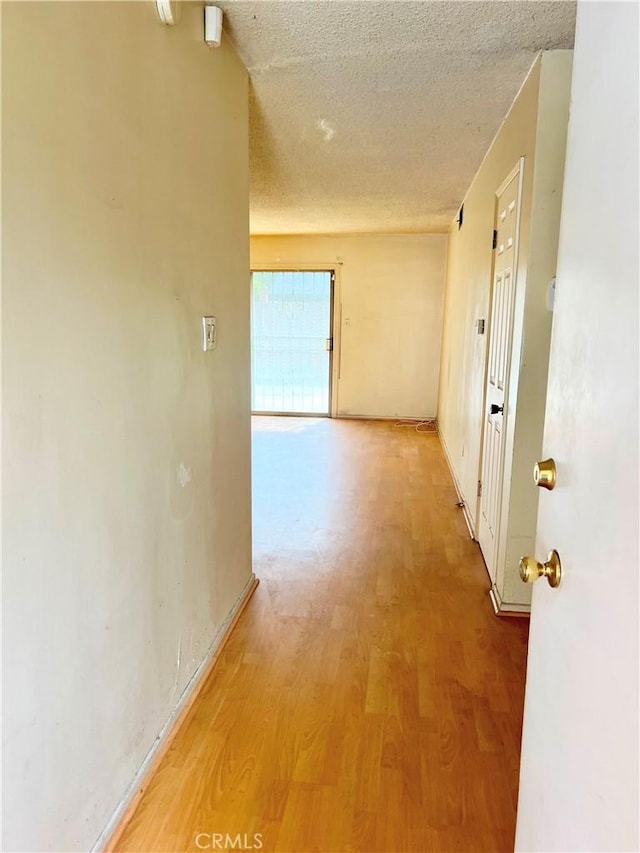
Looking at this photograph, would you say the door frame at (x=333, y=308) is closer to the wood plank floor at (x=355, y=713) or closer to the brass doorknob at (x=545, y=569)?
the wood plank floor at (x=355, y=713)

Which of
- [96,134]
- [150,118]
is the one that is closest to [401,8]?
[150,118]

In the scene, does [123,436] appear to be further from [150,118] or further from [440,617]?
[440,617]

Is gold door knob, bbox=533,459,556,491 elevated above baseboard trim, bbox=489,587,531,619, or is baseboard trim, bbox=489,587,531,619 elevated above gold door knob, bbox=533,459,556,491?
gold door knob, bbox=533,459,556,491

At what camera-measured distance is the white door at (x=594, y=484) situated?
635mm

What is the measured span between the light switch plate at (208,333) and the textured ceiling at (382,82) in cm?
98

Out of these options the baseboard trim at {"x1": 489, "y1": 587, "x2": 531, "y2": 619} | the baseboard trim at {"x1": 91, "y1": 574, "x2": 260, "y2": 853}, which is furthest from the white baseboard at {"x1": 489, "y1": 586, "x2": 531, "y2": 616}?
the baseboard trim at {"x1": 91, "y1": 574, "x2": 260, "y2": 853}

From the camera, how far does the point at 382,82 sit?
7.25 ft

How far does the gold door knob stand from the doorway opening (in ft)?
19.6

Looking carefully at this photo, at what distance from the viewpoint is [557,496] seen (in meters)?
0.90

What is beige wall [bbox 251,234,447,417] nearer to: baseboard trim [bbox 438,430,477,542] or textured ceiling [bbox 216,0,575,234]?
baseboard trim [bbox 438,430,477,542]

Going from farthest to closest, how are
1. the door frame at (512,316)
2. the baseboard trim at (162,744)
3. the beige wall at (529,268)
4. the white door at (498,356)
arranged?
the white door at (498,356) → the door frame at (512,316) → the beige wall at (529,268) → the baseboard trim at (162,744)

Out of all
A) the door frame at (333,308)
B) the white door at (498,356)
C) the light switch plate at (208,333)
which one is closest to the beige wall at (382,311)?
the door frame at (333,308)

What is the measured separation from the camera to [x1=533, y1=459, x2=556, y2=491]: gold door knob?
905mm

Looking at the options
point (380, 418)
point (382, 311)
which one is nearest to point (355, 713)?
point (380, 418)
